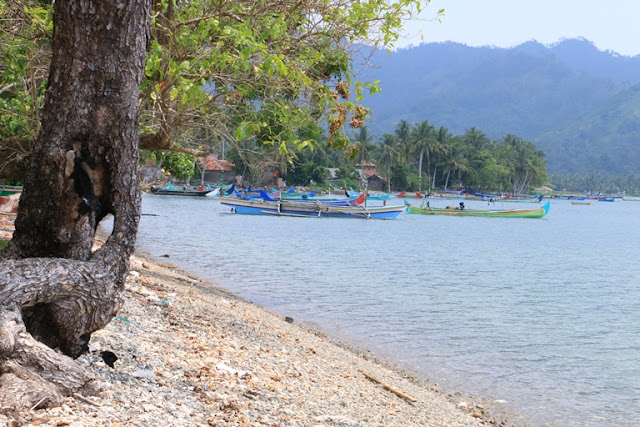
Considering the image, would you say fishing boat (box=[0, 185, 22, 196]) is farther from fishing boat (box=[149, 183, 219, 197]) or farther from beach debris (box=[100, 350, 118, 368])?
fishing boat (box=[149, 183, 219, 197])

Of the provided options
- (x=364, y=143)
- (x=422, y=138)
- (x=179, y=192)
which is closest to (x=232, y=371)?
(x=179, y=192)

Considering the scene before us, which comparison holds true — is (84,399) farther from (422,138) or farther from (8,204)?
(422,138)

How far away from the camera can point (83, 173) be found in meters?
4.12

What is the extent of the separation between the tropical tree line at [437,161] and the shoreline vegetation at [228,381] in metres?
81.2

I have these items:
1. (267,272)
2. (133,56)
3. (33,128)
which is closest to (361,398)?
(133,56)

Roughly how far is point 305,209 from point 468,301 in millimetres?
34644

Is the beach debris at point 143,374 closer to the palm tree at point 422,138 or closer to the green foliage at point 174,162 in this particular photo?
the green foliage at point 174,162

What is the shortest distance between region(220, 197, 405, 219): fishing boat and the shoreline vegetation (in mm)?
40894

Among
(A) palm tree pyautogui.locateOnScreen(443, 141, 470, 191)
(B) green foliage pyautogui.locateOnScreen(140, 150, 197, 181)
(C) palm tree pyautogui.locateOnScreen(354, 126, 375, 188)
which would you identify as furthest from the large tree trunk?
(A) palm tree pyautogui.locateOnScreen(443, 141, 470, 191)

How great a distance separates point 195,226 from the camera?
3856 centimetres

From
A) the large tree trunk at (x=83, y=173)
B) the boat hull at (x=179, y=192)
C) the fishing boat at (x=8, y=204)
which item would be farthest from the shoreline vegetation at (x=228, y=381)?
the boat hull at (x=179, y=192)

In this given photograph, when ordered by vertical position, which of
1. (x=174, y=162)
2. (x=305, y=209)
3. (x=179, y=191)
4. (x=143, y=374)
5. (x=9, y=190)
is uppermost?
(x=174, y=162)

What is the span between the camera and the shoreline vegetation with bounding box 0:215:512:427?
407cm

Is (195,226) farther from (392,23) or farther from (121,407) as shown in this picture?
(121,407)
